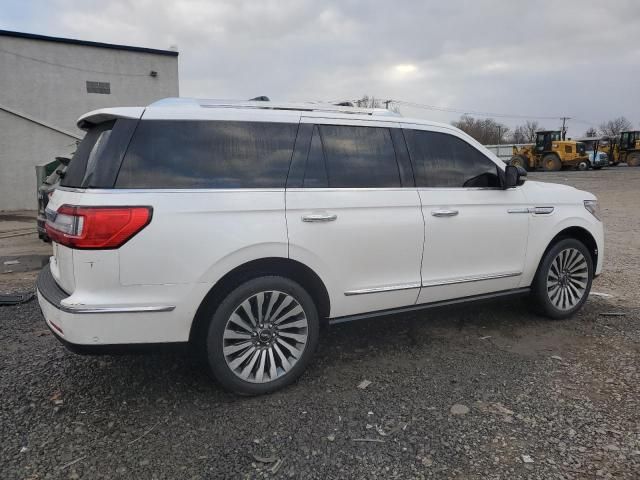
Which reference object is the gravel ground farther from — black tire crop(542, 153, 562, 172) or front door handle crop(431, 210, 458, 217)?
black tire crop(542, 153, 562, 172)

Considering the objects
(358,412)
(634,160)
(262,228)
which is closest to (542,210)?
(358,412)

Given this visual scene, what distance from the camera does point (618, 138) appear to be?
4131 centimetres

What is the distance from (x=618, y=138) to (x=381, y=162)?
45577 mm

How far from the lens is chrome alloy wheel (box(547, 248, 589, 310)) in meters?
4.68

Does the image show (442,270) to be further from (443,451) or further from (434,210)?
(443,451)

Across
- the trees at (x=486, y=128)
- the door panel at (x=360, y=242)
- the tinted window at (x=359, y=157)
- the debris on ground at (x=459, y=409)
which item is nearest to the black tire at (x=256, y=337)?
the door panel at (x=360, y=242)

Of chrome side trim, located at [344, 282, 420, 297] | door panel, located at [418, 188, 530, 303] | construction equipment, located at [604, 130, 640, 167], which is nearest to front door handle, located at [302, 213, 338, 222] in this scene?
chrome side trim, located at [344, 282, 420, 297]

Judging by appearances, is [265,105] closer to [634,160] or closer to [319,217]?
[319,217]

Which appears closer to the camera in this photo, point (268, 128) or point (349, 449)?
point (349, 449)

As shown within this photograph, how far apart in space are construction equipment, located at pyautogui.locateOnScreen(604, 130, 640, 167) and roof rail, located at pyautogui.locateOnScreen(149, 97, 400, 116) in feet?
141

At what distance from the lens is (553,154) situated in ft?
117

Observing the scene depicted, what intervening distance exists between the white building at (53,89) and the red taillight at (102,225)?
15167 millimetres

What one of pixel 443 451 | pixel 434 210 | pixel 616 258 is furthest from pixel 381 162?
pixel 616 258

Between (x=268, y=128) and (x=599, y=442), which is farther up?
(x=268, y=128)
